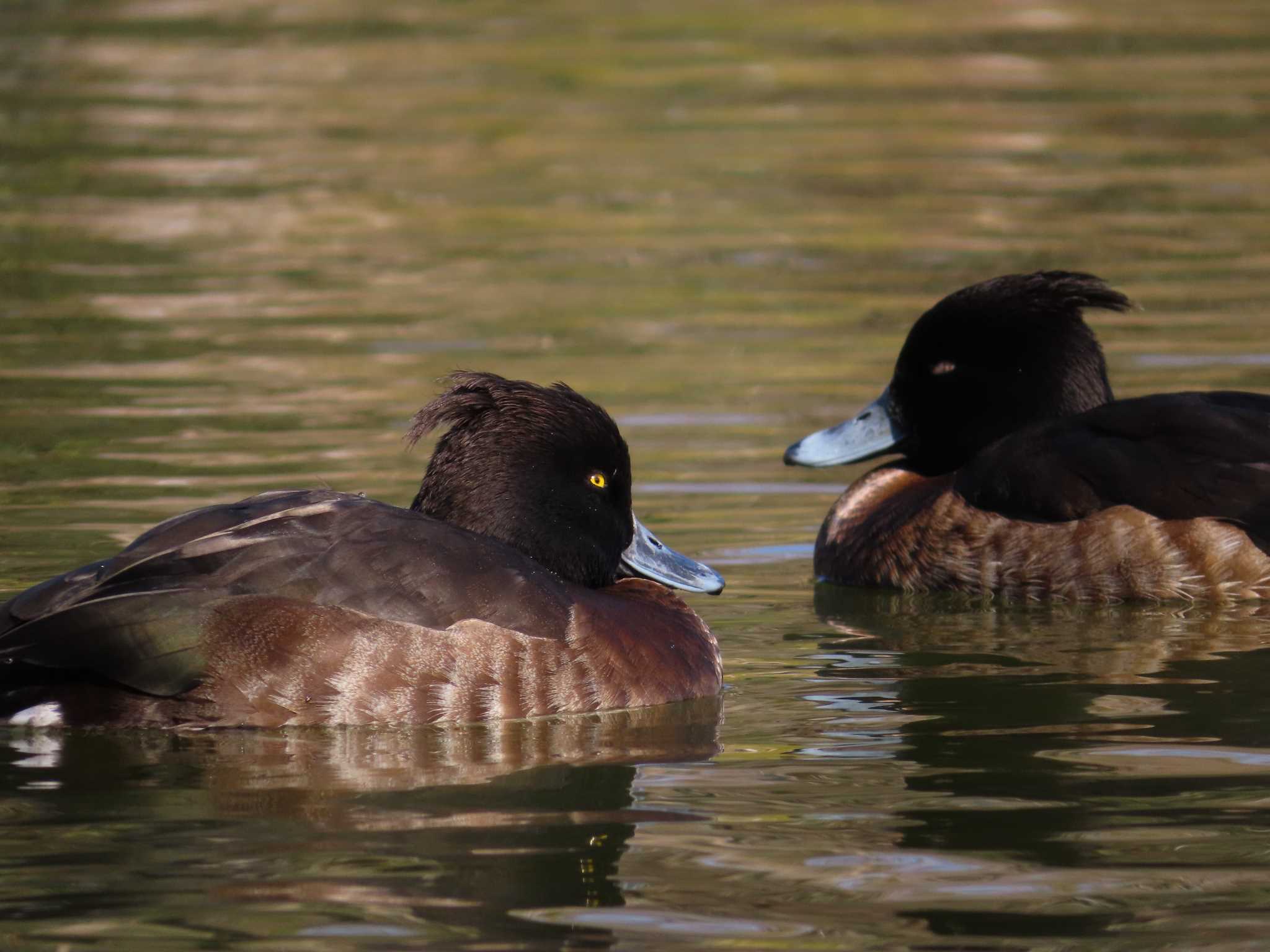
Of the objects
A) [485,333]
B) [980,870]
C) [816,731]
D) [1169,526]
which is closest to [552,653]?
[816,731]

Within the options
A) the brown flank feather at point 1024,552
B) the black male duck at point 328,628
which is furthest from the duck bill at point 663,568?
the brown flank feather at point 1024,552

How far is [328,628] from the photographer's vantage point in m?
6.45

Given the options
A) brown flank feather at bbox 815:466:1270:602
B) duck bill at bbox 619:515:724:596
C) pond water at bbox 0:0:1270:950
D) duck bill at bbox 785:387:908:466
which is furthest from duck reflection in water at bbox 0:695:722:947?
duck bill at bbox 785:387:908:466

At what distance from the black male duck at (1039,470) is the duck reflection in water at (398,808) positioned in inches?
77.0

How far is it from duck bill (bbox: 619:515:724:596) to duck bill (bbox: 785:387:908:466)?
6.17ft

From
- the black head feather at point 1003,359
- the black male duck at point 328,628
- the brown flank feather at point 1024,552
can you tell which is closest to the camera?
the black male duck at point 328,628

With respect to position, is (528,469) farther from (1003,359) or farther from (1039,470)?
(1003,359)

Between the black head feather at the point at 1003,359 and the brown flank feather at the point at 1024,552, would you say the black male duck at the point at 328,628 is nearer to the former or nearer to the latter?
the brown flank feather at the point at 1024,552

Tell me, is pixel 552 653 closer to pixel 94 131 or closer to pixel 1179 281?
pixel 1179 281

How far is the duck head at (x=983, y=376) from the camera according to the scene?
29.7ft

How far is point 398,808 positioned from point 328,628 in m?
0.75

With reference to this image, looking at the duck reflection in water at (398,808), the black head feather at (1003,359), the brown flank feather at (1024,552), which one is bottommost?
the duck reflection in water at (398,808)

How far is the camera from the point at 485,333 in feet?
43.9

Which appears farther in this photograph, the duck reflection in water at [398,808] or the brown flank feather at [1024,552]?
the brown flank feather at [1024,552]
